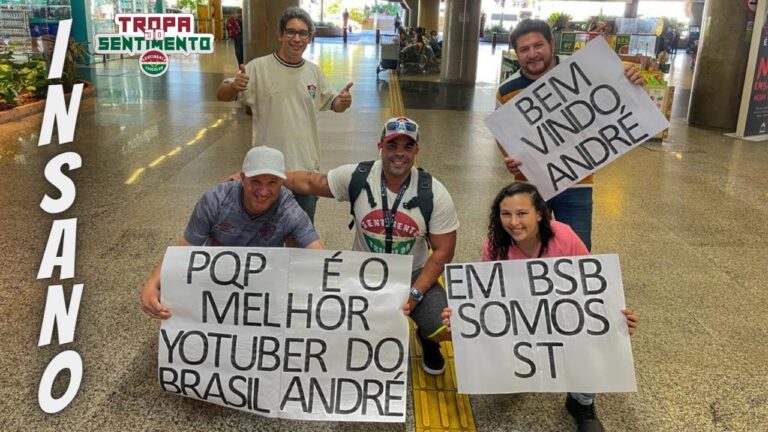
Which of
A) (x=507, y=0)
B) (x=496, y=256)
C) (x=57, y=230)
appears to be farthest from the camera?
(x=507, y=0)

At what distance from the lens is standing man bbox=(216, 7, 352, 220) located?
354cm

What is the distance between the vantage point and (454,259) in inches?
187

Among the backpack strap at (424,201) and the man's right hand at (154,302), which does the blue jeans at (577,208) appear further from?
the man's right hand at (154,302)

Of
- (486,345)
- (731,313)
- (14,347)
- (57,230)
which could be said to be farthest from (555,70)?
(57,230)

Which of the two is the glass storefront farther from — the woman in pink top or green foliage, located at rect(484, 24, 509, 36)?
green foliage, located at rect(484, 24, 509, 36)

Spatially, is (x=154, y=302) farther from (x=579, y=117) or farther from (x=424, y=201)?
(x=579, y=117)

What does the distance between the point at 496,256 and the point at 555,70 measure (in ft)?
3.25

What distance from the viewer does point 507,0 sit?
181ft

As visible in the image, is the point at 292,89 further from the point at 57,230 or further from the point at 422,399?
the point at 57,230

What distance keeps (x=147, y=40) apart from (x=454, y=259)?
18.9 metres

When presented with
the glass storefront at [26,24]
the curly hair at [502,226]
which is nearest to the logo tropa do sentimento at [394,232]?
the curly hair at [502,226]

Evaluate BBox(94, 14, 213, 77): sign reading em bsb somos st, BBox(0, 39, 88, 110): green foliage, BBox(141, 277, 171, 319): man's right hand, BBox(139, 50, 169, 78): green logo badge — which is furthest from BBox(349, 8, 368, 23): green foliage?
BBox(141, 277, 171, 319): man's right hand

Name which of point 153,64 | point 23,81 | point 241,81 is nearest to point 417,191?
point 241,81

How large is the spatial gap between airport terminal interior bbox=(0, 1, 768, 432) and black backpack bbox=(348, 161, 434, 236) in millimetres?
869
